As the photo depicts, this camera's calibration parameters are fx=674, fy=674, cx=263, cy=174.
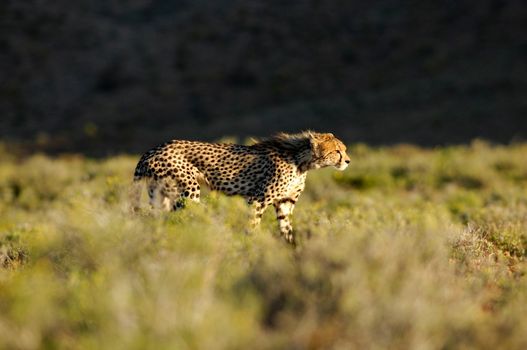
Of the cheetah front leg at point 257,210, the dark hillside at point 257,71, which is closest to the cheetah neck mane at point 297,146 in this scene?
the cheetah front leg at point 257,210

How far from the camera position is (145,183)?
6.53m

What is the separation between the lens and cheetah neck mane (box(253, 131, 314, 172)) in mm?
6980

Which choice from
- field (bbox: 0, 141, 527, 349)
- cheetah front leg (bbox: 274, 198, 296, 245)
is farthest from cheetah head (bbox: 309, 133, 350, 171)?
field (bbox: 0, 141, 527, 349)

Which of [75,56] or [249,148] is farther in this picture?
[75,56]

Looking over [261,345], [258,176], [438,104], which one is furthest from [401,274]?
[438,104]

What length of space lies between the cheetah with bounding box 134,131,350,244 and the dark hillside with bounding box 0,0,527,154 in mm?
13575

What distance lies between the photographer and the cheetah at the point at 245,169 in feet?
21.4

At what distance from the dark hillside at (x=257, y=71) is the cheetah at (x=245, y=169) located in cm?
1357

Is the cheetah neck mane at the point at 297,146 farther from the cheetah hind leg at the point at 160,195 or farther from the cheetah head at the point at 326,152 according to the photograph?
the cheetah hind leg at the point at 160,195

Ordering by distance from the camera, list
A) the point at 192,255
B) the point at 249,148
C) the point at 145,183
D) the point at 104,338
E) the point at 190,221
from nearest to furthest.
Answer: the point at 104,338
the point at 192,255
the point at 190,221
the point at 145,183
the point at 249,148

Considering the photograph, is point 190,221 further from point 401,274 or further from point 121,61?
point 121,61

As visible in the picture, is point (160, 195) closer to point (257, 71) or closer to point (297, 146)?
point (297, 146)

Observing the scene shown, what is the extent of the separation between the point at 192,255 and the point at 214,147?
3012mm

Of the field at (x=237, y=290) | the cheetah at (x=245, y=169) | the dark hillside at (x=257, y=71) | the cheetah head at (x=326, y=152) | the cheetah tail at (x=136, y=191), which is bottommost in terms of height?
the field at (x=237, y=290)
